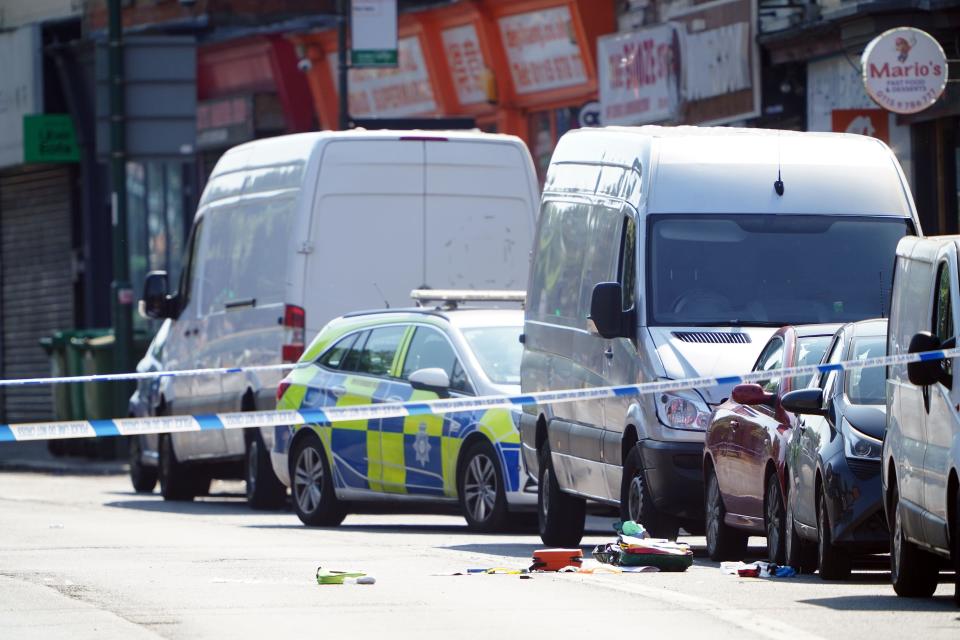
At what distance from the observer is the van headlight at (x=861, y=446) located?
37.3 ft

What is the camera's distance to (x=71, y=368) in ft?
102

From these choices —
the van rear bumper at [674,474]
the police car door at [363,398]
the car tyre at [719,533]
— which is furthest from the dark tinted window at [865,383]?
the police car door at [363,398]

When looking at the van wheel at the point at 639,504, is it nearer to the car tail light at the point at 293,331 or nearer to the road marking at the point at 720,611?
the road marking at the point at 720,611

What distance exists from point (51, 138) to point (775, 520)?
30.6m

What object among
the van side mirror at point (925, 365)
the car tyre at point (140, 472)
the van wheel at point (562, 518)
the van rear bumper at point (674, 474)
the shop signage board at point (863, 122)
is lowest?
the car tyre at point (140, 472)

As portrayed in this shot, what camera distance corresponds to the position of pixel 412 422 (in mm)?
16859

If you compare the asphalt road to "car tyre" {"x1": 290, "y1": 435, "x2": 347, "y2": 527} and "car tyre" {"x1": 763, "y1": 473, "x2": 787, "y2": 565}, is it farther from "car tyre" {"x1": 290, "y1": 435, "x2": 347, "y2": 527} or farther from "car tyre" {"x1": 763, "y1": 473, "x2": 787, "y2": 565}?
"car tyre" {"x1": 290, "y1": 435, "x2": 347, "y2": 527}

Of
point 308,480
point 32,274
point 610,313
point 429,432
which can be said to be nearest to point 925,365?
point 610,313

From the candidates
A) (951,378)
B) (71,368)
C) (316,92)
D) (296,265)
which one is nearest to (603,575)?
(951,378)

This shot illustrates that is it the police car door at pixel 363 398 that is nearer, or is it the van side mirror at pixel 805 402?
the van side mirror at pixel 805 402

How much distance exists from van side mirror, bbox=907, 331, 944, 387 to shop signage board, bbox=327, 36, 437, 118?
2372 cm

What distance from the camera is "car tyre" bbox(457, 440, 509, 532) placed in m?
15.9

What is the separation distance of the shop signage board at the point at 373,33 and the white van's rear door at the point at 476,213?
30.1ft

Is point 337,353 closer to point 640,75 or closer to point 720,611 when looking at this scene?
point 720,611
